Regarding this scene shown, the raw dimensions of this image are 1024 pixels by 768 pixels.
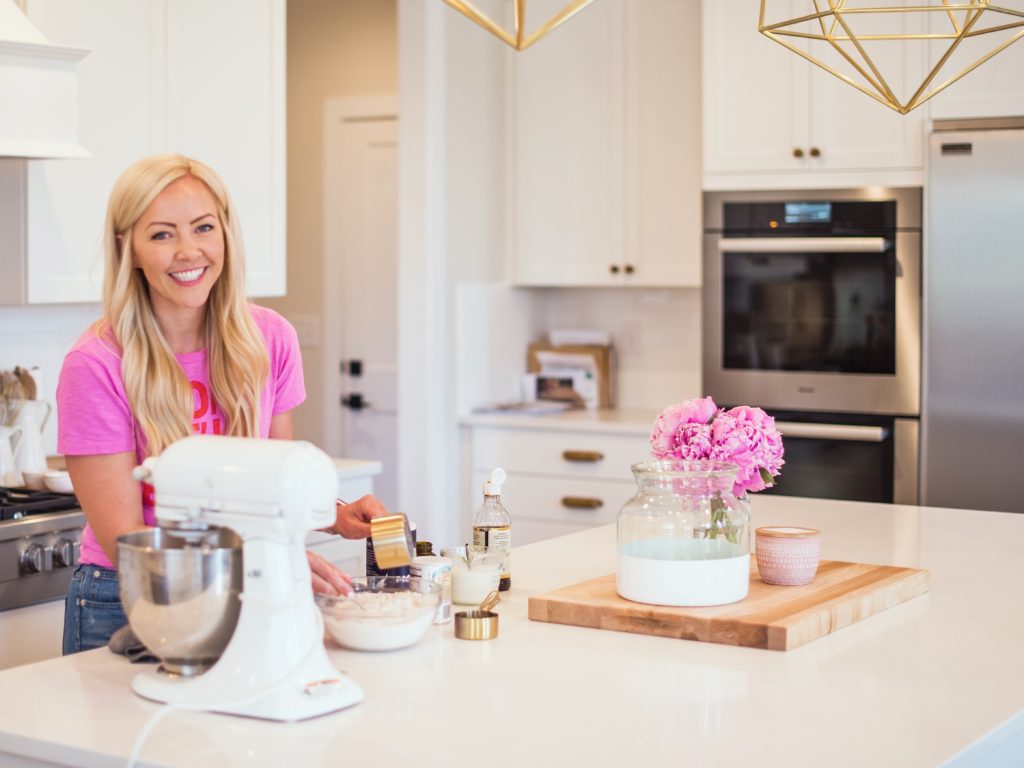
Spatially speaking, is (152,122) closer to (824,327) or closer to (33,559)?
(33,559)

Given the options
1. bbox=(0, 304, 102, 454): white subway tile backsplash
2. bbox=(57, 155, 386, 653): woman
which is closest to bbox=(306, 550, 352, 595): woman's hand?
bbox=(57, 155, 386, 653): woman

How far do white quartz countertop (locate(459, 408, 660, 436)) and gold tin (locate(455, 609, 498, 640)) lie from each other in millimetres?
2561

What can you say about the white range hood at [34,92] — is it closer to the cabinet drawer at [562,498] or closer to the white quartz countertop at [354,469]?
the white quartz countertop at [354,469]

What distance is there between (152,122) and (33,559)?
1.16 metres

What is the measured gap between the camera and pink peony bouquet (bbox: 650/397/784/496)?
205 cm

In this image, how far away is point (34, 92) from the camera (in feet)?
9.36

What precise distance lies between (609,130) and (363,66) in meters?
1.27

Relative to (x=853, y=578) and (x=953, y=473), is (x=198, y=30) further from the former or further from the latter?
(x=953, y=473)

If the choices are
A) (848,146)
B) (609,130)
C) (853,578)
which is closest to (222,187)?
(853,578)

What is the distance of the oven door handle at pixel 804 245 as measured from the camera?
4.07 metres

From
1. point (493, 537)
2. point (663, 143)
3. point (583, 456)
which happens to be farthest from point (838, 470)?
point (493, 537)

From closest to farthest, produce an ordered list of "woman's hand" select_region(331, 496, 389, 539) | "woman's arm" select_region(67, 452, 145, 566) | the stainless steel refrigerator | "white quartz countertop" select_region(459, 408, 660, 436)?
1. "woman's arm" select_region(67, 452, 145, 566)
2. "woman's hand" select_region(331, 496, 389, 539)
3. the stainless steel refrigerator
4. "white quartz countertop" select_region(459, 408, 660, 436)

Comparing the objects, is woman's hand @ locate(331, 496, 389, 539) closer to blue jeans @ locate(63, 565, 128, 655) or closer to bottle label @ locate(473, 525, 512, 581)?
→ bottle label @ locate(473, 525, 512, 581)

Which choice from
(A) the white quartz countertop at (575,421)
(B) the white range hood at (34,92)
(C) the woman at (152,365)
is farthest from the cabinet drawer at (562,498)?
(C) the woman at (152,365)
